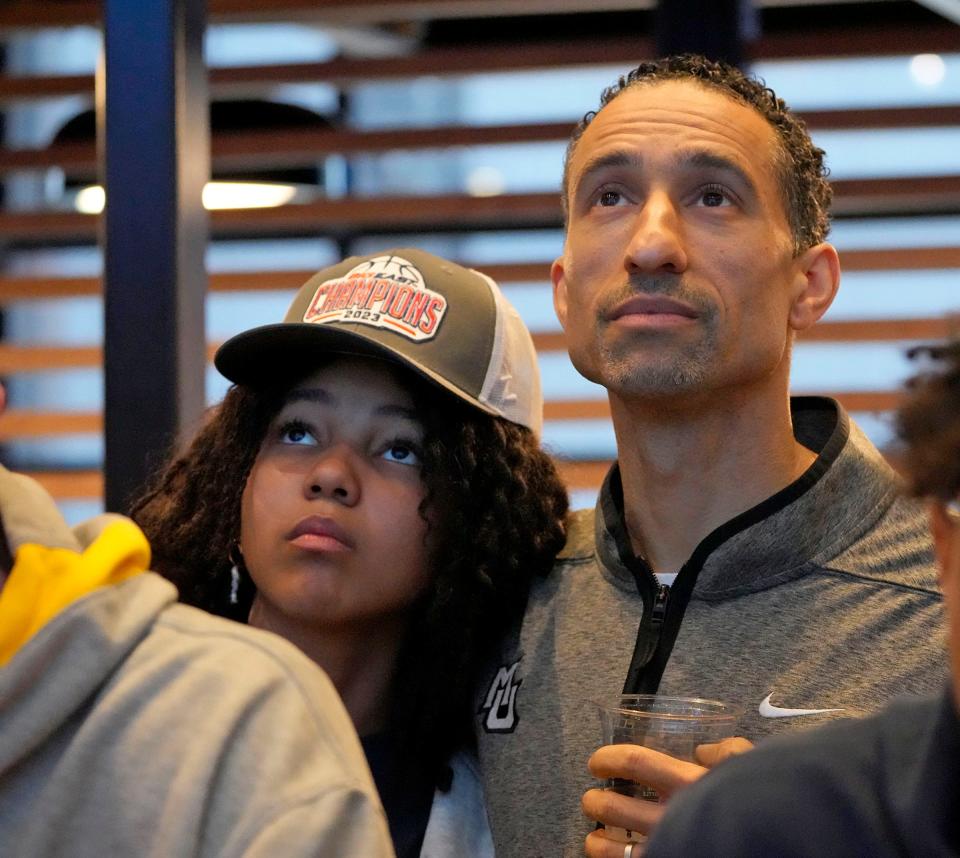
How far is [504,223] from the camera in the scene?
579cm

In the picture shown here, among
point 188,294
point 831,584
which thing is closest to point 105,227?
point 188,294

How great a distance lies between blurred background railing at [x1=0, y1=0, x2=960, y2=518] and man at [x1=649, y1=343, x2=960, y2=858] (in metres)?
2.49

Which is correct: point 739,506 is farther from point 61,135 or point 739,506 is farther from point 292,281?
point 61,135

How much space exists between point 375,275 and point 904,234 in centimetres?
365

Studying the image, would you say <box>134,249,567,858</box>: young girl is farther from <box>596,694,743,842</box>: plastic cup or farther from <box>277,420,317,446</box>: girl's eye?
<box>596,694,743,842</box>: plastic cup

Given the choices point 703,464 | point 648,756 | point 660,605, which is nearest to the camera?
point 648,756

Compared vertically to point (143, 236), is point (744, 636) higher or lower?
lower

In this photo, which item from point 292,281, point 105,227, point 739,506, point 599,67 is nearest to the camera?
point 739,506

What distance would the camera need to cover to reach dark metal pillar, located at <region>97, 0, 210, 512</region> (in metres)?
2.65

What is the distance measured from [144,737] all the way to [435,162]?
5.26 m

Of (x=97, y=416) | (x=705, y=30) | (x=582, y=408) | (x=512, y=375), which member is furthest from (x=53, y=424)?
(x=512, y=375)

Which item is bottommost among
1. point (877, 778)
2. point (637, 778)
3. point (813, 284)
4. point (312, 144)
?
point (637, 778)

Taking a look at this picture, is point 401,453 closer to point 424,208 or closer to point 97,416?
point 424,208

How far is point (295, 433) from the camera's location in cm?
218
